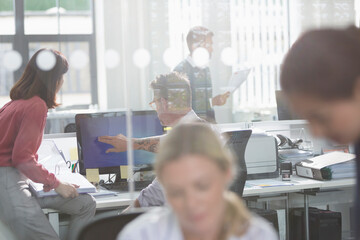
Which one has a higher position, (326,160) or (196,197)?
(196,197)

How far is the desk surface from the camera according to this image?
310cm

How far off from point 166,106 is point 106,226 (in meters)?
1.84

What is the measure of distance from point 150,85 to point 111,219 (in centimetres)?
237

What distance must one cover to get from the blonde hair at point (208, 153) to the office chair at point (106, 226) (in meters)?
0.50

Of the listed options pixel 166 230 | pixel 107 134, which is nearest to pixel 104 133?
pixel 107 134

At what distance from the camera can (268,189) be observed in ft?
11.2

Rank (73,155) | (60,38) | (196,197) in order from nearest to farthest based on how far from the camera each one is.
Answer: (196,197), (73,155), (60,38)

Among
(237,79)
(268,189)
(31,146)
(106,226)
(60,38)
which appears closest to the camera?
(106,226)

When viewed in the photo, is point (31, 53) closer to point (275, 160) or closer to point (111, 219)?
point (275, 160)

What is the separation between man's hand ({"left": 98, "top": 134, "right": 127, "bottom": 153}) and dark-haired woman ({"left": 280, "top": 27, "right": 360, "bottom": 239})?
8.28ft

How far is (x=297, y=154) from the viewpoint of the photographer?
3943 millimetres

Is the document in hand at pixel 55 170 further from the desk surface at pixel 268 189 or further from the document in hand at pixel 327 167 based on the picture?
the document in hand at pixel 327 167

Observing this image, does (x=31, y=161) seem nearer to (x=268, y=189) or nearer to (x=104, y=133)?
(x=104, y=133)

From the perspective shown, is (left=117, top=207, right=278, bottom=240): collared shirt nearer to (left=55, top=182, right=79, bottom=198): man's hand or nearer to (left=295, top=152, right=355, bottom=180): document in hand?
(left=55, top=182, right=79, bottom=198): man's hand
